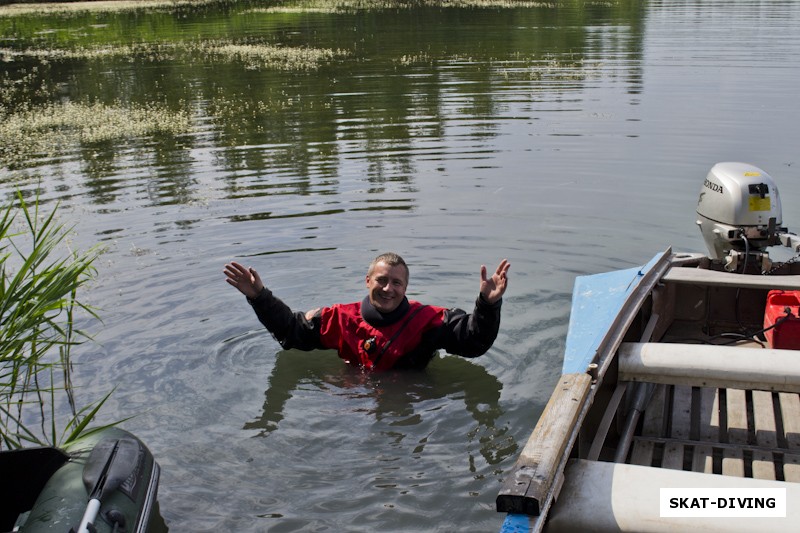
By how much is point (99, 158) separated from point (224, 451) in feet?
27.8

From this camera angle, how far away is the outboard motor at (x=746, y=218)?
669 centimetres

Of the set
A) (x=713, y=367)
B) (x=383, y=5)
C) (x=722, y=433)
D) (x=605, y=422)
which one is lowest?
(x=722, y=433)

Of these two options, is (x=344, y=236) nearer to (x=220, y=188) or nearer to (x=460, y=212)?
(x=460, y=212)

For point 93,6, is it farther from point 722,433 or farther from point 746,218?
point 722,433

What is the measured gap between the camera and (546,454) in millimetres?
3625

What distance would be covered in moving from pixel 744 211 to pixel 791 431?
2302 millimetres

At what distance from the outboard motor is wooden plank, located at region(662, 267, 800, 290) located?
41 centimetres

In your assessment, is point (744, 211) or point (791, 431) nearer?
point (791, 431)

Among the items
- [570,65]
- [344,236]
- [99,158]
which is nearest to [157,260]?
[344,236]

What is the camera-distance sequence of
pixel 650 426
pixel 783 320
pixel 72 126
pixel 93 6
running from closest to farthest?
pixel 650 426, pixel 783 320, pixel 72 126, pixel 93 6

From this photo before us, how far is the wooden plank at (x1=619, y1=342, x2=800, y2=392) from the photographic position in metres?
4.55

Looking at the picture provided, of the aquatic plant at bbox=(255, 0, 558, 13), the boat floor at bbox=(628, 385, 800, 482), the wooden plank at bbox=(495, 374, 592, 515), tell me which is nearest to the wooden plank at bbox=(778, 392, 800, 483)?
the boat floor at bbox=(628, 385, 800, 482)

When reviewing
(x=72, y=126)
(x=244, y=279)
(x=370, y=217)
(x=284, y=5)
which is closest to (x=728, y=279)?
(x=244, y=279)

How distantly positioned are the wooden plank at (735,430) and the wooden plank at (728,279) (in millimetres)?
972
